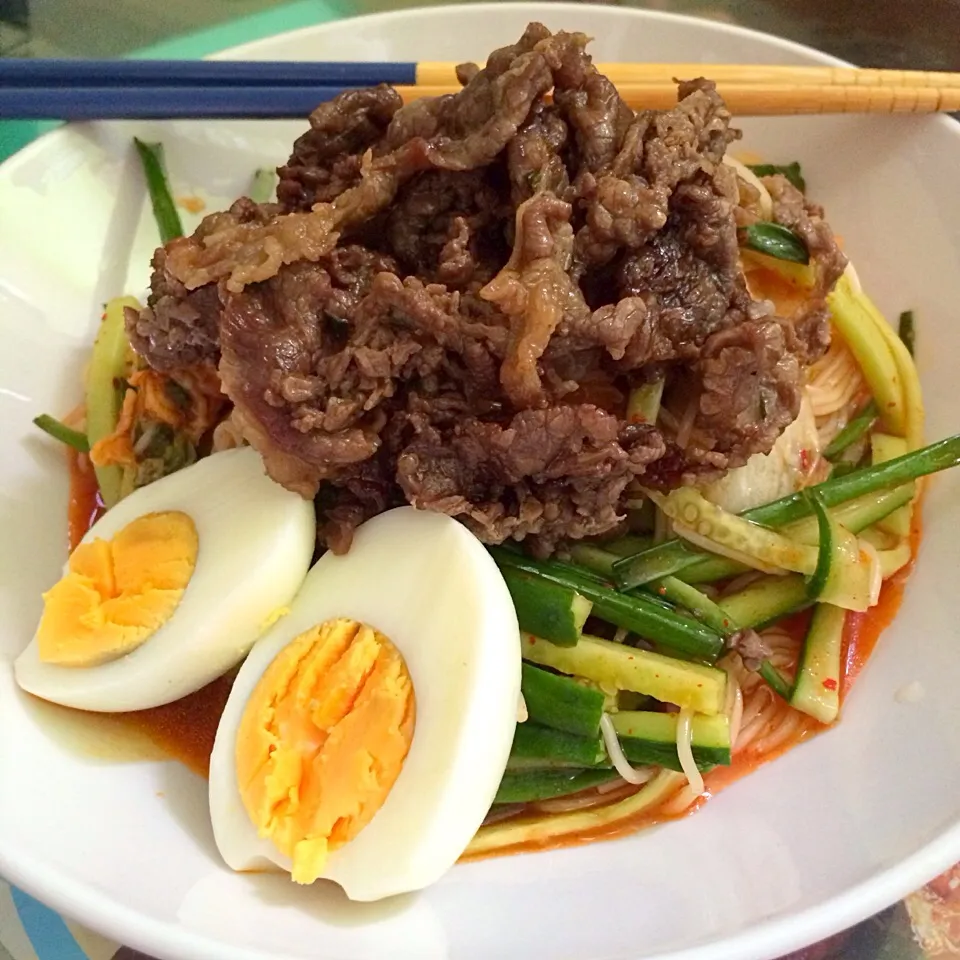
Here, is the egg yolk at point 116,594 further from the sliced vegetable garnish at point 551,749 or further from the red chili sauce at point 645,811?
the sliced vegetable garnish at point 551,749

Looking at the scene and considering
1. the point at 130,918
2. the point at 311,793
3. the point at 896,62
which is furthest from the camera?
the point at 896,62

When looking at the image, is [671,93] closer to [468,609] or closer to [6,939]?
[468,609]

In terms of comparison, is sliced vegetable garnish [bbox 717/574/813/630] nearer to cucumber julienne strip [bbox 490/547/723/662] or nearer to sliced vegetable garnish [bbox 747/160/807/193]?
cucumber julienne strip [bbox 490/547/723/662]

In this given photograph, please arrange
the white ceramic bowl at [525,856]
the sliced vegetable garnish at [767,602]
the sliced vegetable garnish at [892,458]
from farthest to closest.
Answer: the sliced vegetable garnish at [892,458] → the sliced vegetable garnish at [767,602] → the white ceramic bowl at [525,856]

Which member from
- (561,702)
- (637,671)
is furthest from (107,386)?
(637,671)

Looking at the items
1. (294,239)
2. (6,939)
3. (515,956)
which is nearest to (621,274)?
(294,239)

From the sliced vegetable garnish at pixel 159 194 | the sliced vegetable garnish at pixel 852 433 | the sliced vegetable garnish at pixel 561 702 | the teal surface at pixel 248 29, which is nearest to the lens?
the sliced vegetable garnish at pixel 561 702

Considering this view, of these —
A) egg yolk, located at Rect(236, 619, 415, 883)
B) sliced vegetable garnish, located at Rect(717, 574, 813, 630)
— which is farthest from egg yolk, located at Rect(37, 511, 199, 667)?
sliced vegetable garnish, located at Rect(717, 574, 813, 630)

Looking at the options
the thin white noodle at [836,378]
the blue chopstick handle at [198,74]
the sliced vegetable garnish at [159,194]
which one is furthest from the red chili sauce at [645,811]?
the blue chopstick handle at [198,74]
